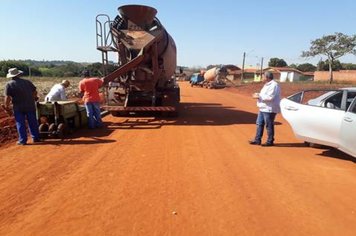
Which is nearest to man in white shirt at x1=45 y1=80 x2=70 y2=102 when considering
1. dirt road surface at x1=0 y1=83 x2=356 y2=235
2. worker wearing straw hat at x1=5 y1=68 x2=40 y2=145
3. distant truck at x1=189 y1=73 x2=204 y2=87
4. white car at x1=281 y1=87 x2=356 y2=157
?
worker wearing straw hat at x1=5 y1=68 x2=40 y2=145

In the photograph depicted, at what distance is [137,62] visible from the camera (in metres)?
12.2

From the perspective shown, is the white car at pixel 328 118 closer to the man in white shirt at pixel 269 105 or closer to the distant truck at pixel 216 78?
the man in white shirt at pixel 269 105

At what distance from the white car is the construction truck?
5535mm

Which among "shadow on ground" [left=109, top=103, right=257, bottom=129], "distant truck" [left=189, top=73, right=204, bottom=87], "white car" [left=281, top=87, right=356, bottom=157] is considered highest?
"white car" [left=281, top=87, right=356, bottom=157]

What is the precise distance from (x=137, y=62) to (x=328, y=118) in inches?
259

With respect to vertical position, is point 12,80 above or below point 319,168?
above

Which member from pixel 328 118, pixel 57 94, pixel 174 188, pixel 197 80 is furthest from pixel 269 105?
pixel 197 80

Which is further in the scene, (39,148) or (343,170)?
(39,148)

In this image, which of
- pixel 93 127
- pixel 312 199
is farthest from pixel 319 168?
pixel 93 127

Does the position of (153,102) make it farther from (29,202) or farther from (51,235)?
(51,235)

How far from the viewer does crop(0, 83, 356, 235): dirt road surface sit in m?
4.44

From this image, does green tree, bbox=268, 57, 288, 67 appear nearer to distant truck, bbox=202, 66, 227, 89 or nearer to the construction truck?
distant truck, bbox=202, 66, 227, 89

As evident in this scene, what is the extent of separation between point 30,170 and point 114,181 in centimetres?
164

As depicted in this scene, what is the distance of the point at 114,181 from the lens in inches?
236
